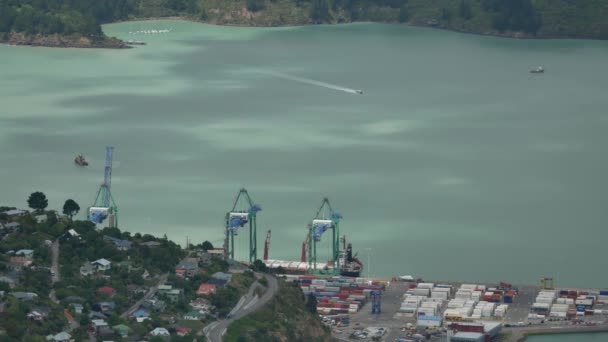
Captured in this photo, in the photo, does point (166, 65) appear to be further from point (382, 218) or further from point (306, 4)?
point (382, 218)

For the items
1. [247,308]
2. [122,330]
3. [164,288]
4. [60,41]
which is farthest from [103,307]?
[60,41]

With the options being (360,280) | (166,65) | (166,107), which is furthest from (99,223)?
(166,65)

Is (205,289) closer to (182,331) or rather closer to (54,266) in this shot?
(182,331)

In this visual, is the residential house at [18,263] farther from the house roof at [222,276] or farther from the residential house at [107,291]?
the house roof at [222,276]

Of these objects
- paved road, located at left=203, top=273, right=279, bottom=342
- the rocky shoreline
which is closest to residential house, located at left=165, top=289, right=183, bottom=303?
paved road, located at left=203, top=273, right=279, bottom=342

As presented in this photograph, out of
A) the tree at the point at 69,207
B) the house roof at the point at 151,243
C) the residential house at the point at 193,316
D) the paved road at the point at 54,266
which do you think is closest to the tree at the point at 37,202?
the tree at the point at 69,207

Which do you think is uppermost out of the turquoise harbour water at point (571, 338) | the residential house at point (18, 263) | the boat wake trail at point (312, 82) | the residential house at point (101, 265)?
the residential house at point (18, 263)

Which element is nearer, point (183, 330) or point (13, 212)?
point (183, 330)
